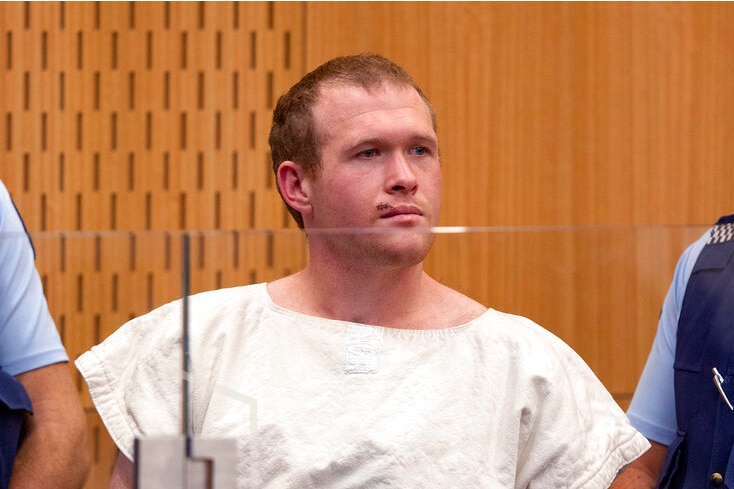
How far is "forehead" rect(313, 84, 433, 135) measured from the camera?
1.41 metres

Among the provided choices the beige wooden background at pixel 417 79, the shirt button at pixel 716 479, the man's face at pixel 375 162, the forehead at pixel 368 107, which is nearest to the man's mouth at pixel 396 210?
the man's face at pixel 375 162

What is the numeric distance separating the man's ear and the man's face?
0.01 m

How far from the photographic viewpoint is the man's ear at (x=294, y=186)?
1.46 metres

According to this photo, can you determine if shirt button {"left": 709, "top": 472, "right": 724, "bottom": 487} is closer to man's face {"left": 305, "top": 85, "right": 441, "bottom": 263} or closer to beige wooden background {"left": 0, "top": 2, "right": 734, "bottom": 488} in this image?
man's face {"left": 305, "top": 85, "right": 441, "bottom": 263}

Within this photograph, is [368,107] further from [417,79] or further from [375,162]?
[417,79]

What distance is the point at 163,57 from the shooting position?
3.23 meters

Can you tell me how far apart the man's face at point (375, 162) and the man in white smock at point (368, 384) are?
0.37 ft

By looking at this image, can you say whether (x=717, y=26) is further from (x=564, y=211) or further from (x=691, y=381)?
(x=691, y=381)

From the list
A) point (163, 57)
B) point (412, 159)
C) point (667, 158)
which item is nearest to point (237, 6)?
point (163, 57)

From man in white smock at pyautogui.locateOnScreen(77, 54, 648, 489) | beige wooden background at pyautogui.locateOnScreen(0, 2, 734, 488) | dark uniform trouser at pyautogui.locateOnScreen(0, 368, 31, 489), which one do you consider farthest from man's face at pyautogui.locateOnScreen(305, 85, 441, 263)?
beige wooden background at pyautogui.locateOnScreen(0, 2, 734, 488)

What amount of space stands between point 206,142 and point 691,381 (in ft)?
7.10

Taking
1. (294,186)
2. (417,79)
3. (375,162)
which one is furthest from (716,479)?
(417,79)

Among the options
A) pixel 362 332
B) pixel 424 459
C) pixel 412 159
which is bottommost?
pixel 424 459

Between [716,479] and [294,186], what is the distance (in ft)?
2.18
